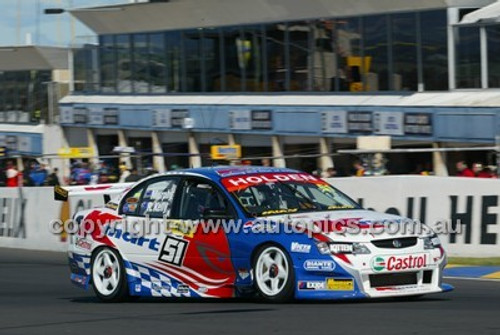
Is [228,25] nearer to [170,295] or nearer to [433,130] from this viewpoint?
[433,130]

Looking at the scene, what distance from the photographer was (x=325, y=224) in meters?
11.0

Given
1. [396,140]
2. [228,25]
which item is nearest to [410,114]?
[396,140]

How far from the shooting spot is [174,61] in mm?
39031

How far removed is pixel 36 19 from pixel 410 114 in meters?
21.6

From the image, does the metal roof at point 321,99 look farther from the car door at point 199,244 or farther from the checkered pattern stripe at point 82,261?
the car door at point 199,244

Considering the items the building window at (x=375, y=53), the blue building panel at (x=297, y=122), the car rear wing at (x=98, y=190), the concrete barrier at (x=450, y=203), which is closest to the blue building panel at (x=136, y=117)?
the blue building panel at (x=297, y=122)

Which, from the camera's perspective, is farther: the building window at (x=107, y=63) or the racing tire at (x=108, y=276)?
the building window at (x=107, y=63)

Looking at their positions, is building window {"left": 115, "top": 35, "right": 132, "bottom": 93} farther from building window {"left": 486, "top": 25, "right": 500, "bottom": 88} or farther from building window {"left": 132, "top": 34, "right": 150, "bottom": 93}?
building window {"left": 486, "top": 25, "right": 500, "bottom": 88}

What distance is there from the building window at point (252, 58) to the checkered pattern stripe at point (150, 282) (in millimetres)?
23261

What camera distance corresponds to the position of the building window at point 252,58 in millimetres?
35531

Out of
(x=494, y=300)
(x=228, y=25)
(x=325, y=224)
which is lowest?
(x=494, y=300)

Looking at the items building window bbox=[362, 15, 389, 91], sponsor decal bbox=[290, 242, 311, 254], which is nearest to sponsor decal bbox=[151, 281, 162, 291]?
sponsor decal bbox=[290, 242, 311, 254]

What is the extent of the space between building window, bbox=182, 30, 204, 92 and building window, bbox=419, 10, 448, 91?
10078mm

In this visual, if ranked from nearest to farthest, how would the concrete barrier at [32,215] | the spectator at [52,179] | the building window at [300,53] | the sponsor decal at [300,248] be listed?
the sponsor decal at [300,248]
the concrete barrier at [32,215]
the spectator at [52,179]
the building window at [300,53]
